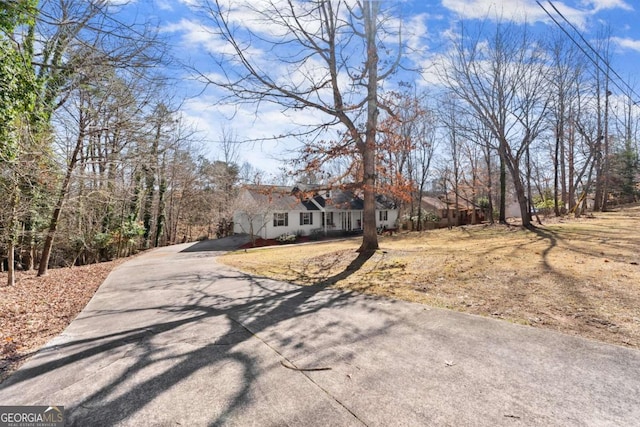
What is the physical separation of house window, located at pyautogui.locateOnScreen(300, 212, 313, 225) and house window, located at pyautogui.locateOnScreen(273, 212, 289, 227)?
5.17 ft

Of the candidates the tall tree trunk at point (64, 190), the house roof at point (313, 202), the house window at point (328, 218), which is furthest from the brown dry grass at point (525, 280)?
the house window at point (328, 218)

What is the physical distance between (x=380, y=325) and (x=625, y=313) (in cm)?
310

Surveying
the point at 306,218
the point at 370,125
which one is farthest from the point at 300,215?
the point at 370,125

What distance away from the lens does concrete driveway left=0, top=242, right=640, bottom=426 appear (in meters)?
2.26

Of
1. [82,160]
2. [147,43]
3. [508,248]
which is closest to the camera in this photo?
Answer: [147,43]

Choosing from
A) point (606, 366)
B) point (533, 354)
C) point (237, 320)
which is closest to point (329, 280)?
point (237, 320)

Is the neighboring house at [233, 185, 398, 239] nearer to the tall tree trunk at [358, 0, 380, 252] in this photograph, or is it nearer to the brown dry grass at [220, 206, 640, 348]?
the tall tree trunk at [358, 0, 380, 252]

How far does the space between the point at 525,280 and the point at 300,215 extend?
22.0 m

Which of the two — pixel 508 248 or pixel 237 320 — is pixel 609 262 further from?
pixel 237 320

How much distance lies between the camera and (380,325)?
4070 millimetres

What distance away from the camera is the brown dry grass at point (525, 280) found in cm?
392

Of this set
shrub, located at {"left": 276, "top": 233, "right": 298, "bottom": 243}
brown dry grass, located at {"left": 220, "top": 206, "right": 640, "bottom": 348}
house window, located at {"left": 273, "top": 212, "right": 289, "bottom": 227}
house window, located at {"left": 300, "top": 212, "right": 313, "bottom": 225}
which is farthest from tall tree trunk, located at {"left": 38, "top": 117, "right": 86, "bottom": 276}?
house window, located at {"left": 300, "top": 212, "right": 313, "bottom": 225}

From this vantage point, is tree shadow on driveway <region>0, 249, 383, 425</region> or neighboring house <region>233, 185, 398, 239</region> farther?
neighboring house <region>233, 185, 398, 239</region>

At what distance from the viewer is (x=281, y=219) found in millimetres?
25844
